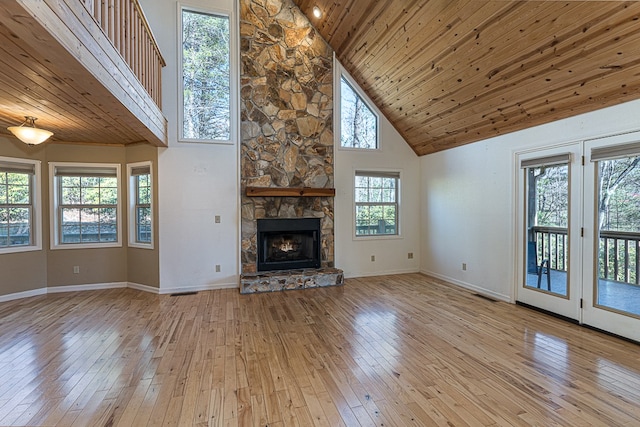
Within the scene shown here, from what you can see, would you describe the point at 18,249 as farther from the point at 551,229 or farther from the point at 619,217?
the point at 619,217

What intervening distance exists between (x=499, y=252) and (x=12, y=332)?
246 inches

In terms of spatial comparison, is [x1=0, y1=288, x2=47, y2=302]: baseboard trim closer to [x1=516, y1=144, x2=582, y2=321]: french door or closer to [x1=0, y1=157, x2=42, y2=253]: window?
[x1=0, y1=157, x2=42, y2=253]: window

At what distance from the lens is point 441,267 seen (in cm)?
562

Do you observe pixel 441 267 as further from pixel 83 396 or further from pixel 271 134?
pixel 83 396

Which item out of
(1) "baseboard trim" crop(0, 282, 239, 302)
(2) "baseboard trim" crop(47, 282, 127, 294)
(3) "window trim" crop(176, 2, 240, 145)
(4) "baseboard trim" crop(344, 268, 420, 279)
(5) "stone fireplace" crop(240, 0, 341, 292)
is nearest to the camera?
(1) "baseboard trim" crop(0, 282, 239, 302)

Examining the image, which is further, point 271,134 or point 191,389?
point 271,134

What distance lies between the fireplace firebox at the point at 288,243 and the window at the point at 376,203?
95 centimetres

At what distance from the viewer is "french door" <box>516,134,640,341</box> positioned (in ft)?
10.0

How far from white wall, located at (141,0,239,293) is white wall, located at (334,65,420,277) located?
1961 millimetres

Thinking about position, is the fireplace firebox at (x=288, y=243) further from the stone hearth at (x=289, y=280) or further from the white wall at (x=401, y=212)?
the white wall at (x=401, y=212)

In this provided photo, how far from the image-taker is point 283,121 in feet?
17.5

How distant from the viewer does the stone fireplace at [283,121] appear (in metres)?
5.13

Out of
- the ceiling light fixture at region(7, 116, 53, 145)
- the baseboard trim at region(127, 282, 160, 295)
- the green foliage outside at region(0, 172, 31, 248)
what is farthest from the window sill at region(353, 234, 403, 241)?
the green foliage outside at region(0, 172, 31, 248)

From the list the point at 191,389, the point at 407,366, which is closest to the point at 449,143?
the point at 407,366
